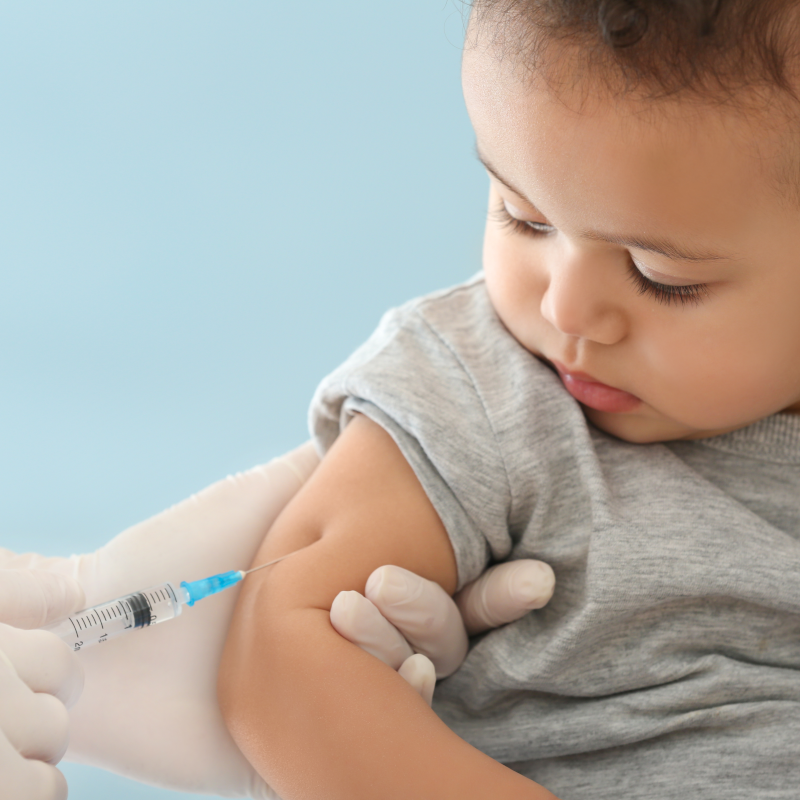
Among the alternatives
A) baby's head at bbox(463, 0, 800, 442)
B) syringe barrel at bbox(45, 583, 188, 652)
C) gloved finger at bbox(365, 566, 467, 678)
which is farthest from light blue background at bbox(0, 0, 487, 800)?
baby's head at bbox(463, 0, 800, 442)

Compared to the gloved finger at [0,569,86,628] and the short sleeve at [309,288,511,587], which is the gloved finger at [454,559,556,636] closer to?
the short sleeve at [309,288,511,587]

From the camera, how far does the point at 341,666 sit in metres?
0.86

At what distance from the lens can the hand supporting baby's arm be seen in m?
0.80

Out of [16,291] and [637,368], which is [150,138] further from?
[637,368]

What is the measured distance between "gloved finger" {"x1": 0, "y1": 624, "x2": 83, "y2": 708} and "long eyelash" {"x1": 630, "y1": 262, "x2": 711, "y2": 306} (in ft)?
2.32

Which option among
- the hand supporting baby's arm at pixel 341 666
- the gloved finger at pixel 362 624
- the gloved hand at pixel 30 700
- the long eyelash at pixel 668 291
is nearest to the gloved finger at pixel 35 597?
the gloved hand at pixel 30 700

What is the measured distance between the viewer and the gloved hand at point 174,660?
38.2 inches

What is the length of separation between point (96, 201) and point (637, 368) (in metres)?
1.38

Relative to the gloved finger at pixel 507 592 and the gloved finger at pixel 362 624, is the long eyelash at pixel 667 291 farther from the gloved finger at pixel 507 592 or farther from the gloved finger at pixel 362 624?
the gloved finger at pixel 362 624

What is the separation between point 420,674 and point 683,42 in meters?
0.72

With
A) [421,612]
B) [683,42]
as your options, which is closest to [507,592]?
[421,612]

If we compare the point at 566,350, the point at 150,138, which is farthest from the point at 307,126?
the point at 566,350

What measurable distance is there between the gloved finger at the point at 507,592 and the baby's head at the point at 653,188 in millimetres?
232

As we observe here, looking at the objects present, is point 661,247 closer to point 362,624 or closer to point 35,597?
point 362,624
